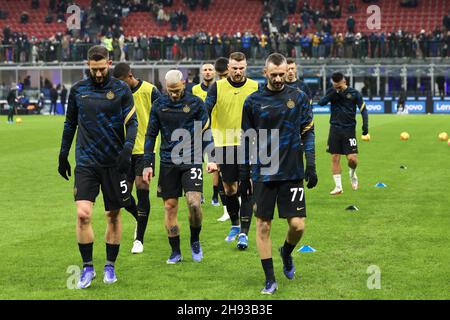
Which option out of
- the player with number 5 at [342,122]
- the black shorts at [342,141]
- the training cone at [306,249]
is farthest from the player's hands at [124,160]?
the black shorts at [342,141]

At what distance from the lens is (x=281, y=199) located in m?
8.95

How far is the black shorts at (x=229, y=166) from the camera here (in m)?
12.0

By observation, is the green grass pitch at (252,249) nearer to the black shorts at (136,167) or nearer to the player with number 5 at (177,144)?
the player with number 5 at (177,144)

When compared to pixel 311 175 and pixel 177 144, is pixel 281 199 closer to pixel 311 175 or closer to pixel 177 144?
pixel 311 175

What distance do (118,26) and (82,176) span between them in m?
54.0

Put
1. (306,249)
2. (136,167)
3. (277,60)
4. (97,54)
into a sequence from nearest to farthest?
(277,60) < (97,54) < (306,249) < (136,167)

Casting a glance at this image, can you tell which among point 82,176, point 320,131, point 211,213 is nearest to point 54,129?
point 320,131

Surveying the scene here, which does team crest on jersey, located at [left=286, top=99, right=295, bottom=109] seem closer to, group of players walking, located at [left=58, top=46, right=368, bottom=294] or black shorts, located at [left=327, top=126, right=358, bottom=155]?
group of players walking, located at [left=58, top=46, right=368, bottom=294]

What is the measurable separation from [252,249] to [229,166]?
1244 millimetres

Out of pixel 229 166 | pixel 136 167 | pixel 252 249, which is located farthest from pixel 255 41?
pixel 252 249

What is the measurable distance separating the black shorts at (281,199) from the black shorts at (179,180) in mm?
1513
